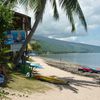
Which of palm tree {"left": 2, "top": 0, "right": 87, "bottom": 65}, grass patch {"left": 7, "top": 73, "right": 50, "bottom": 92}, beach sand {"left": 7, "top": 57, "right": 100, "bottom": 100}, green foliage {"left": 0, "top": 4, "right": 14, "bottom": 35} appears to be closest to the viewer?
beach sand {"left": 7, "top": 57, "right": 100, "bottom": 100}

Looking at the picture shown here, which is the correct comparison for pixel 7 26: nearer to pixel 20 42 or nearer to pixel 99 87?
pixel 20 42

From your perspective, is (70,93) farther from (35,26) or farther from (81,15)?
(81,15)

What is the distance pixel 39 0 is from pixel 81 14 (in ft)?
9.69

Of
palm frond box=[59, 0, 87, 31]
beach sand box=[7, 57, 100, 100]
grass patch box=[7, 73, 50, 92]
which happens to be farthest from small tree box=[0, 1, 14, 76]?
palm frond box=[59, 0, 87, 31]

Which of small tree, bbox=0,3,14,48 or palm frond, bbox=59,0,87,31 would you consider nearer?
small tree, bbox=0,3,14,48

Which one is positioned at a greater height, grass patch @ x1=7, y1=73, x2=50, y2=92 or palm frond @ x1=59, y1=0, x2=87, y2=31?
palm frond @ x1=59, y1=0, x2=87, y2=31

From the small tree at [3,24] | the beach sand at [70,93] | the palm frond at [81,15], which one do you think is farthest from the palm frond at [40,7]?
the beach sand at [70,93]

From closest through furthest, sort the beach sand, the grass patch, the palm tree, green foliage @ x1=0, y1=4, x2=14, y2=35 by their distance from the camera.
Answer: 1. the beach sand
2. green foliage @ x1=0, y1=4, x2=14, y2=35
3. the grass patch
4. the palm tree

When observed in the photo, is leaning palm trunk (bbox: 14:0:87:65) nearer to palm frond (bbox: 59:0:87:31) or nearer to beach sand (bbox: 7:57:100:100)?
palm frond (bbox: 59:0:87:31)

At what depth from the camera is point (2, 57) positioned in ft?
53.5

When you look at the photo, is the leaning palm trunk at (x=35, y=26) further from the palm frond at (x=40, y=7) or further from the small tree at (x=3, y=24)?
the small tree at (x=3, y=24)

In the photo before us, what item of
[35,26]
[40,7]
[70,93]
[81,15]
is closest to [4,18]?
[70,93]

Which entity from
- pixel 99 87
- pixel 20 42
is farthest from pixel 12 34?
pixel 99 87

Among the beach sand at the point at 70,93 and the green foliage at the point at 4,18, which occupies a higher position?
the green foliage at the point at 4,18
